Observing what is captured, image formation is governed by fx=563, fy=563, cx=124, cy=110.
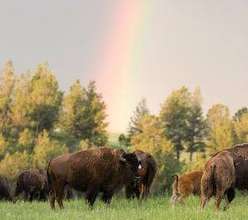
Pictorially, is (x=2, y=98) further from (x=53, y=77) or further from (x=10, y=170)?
(x=10, y=170)

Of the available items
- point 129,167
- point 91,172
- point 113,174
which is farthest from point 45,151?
point 91,172

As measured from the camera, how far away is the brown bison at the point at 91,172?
18.8 metres

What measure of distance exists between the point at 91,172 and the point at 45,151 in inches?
1966

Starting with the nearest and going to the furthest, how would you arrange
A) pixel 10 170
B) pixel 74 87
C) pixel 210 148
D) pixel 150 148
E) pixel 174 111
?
1. pixel 10 170
2. pixel 150 148
3. pixel 74 87
4. pixel 210 148
5. pixel 174 111

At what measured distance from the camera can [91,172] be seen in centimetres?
1886

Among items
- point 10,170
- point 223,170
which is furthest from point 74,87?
point 223,170

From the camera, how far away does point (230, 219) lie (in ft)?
42.4

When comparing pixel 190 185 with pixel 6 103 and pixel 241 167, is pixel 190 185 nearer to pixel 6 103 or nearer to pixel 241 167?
pixel 241 167

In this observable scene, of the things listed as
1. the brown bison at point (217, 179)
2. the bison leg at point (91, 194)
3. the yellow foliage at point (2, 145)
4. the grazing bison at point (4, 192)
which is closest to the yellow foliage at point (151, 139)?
the yellow foliage at point (2, 145)

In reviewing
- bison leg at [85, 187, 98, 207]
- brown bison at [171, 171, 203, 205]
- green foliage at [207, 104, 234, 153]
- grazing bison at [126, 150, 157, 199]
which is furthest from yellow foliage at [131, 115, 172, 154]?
bison leg at [85, 187, 98, 207]

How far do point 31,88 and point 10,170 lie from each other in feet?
42.3

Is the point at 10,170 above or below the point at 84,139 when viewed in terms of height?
below

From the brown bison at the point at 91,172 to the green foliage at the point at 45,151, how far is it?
158 ft

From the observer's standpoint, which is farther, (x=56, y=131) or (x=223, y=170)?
(x=56, y=131)
